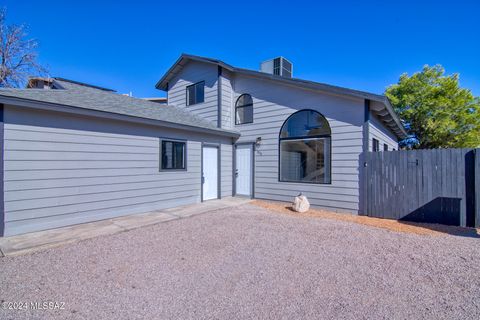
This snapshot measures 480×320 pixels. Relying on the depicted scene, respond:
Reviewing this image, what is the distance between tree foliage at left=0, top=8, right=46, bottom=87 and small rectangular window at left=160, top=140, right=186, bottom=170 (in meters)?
14.1

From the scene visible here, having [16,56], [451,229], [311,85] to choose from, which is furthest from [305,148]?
[16,56]

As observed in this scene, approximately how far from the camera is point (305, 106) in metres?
7.46

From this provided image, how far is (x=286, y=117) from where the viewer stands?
7.89 meters

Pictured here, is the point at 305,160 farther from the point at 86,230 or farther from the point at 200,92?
the point at 86,230

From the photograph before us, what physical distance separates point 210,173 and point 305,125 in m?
3.87

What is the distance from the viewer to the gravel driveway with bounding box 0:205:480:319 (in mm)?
2273

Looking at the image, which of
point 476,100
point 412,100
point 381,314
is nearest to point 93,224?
point 381,314

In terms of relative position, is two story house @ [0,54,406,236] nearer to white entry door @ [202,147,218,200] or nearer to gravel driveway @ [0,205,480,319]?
white entry door @ [202,147,218,200]

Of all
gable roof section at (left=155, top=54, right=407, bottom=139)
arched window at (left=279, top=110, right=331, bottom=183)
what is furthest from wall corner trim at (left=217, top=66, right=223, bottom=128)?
arched window at (left=279, top=110, right=331, bottom=183)

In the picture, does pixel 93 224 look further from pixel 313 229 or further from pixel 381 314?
pixel 381 314

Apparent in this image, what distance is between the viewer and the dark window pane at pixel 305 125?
7.17 m

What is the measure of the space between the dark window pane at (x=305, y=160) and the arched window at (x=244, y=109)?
195 cm

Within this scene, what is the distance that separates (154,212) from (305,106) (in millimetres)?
5768

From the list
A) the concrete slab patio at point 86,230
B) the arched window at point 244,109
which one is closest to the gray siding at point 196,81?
the arched window at point 244,109
